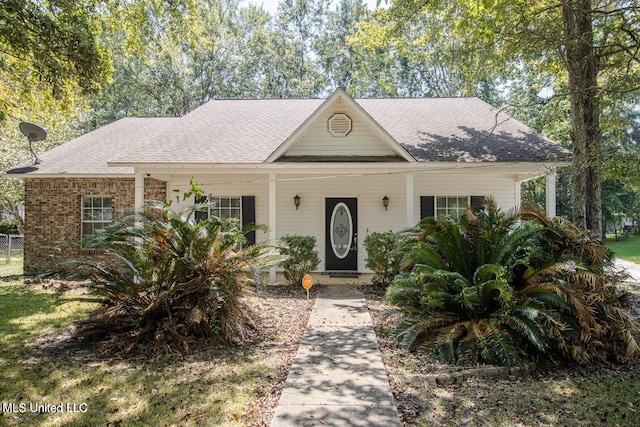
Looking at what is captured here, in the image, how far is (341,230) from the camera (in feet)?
38.6

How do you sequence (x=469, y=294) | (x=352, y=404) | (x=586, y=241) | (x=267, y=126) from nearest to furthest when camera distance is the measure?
1. (x=352, y=404)
2. (x=469, y=294)
3. (x=586, y=241)
4. (x=267, y=126)

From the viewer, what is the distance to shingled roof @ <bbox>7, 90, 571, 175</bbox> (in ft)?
33.4

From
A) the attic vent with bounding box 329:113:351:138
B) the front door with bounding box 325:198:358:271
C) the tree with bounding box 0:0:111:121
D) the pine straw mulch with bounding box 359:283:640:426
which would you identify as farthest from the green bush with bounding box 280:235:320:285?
the tree with bounding box 0:0:111:121

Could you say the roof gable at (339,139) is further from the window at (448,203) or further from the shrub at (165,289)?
the shrub at (165,289)

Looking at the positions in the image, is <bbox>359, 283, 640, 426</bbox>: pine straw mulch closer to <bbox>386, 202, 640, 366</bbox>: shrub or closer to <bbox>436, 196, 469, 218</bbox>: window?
<bbox>386, 202, 640, 366</bbox>: shrub

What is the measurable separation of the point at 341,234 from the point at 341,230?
0.11 metres

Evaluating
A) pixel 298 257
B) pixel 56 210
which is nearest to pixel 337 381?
pixel 298 257

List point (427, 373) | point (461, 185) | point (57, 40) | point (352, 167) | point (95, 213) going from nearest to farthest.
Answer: point (427, 373)
point (57, 40)
point (352, 167)
point (461, 185)
point (95, 213)

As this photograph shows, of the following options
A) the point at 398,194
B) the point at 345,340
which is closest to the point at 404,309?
the point at 345,340

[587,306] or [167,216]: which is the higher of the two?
[167,216]

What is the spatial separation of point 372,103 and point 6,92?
34.5 ft

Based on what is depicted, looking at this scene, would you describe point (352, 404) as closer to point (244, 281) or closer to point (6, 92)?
point (244, 281)

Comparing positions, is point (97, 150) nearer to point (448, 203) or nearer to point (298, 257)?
point (298, 257)

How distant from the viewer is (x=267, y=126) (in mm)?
12719
